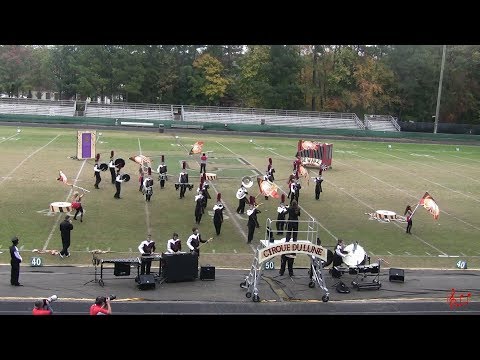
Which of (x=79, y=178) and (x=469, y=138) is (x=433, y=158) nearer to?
(x=469, y=138)

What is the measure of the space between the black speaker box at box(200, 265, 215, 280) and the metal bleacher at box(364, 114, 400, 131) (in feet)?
173

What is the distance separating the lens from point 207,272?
13.6 meters

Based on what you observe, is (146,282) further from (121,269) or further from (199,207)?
(199,207)

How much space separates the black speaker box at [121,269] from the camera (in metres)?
13.3

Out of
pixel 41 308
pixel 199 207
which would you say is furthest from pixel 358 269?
pixel 41 308

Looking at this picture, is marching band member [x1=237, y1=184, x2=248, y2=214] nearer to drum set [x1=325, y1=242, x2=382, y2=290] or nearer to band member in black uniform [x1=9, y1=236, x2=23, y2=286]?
drum set [x1=325, y1=242, x2=382, y2=290]

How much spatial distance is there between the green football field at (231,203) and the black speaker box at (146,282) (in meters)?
2.50

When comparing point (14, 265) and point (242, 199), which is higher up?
point (242, 199)

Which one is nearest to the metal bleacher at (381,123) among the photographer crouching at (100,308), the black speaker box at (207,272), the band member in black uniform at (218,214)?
the band member in black uniform at (218,214)

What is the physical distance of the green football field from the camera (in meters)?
16.6

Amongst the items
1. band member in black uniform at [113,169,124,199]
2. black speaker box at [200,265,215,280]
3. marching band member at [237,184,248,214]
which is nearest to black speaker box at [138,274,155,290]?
black speaker box at [200,265,215,280]

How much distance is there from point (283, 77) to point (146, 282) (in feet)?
187

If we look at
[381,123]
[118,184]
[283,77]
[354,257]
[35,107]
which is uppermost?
[283,77]

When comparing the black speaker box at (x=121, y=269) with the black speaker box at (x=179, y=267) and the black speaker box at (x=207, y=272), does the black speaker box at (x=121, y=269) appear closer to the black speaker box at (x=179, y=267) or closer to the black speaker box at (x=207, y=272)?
the black speaker box at (x=179, y=267)
